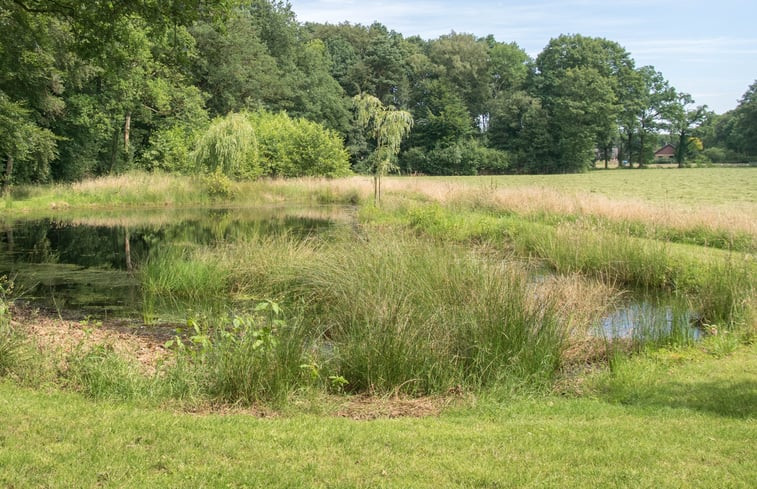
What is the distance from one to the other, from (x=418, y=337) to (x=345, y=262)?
294cm

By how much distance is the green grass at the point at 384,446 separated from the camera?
374 cm

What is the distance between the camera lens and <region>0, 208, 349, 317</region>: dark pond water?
37.4 feet

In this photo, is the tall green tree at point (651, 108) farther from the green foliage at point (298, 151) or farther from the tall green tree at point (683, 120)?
the green foliage at point (298, 151)

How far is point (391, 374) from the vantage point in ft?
20.4

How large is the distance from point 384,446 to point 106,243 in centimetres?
1680

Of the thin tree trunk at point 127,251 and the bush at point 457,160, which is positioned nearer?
the thin tree trunk at point 127,251

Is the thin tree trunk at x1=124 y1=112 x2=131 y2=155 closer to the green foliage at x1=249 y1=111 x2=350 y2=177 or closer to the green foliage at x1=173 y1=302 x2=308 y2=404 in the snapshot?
the green foliage at x1=249 y1=111 x2=350 y2=177

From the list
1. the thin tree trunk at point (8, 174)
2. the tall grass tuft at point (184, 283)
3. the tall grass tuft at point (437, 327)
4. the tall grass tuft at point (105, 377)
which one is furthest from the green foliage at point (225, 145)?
the tall grass tuft at point (105, 377)

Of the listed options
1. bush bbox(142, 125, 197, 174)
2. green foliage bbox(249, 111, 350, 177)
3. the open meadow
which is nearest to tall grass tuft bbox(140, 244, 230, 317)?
the open meadow

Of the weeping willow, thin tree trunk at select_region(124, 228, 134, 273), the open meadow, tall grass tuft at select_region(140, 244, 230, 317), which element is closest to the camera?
the open meadow

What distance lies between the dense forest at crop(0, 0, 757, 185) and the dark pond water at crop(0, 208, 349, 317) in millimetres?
4375

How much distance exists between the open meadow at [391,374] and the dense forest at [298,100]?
585 centimetres

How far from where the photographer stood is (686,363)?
22.7 ft

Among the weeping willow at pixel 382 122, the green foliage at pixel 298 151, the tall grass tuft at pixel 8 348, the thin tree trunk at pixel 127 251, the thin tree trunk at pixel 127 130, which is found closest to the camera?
the tall grass tuft at pixel 8 348
